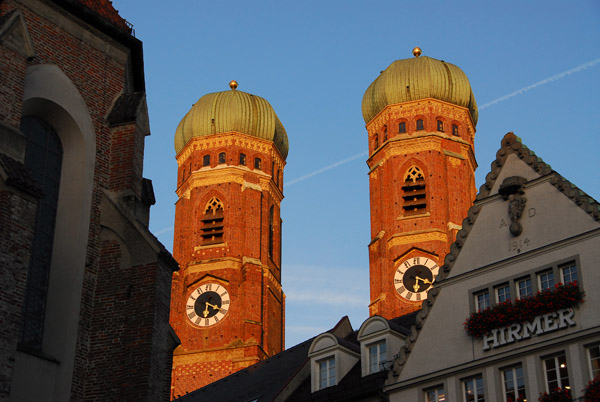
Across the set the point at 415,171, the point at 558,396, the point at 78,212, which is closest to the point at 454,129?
the point at 415,171

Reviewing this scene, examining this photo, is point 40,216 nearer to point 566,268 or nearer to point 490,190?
point 490,190

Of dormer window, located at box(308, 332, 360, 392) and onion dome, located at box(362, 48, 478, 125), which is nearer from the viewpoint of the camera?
dormer window, located at box(308, 332, 360, 392)

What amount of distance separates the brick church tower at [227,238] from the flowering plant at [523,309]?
3591 centimetres

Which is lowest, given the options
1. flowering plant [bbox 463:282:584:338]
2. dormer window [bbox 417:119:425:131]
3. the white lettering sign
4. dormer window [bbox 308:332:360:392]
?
the white lettering sign

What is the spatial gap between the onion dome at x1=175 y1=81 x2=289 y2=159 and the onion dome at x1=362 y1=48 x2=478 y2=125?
20.8ft

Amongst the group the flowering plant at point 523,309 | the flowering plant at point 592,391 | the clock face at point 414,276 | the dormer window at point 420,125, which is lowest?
the flowering plant at point 592,391

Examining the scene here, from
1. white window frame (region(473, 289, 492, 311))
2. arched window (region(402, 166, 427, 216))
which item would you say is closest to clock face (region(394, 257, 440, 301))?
arched window (region(402, 166, 427, 216))

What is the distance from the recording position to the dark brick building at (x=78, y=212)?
2150 centimetres

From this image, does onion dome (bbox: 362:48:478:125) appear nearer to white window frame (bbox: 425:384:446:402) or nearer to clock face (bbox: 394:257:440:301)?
clock face (bbox: 394:257:440:301)

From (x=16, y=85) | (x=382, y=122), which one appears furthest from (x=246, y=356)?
(x=16, y=85)

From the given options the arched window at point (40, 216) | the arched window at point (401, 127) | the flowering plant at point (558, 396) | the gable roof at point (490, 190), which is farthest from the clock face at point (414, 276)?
the arched window at point (40, 216)

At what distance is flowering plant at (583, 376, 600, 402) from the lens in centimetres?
2161

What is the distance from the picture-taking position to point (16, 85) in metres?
22.0

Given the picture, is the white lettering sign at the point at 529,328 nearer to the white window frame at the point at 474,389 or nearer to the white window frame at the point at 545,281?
the white window frame at the point at 474,389
